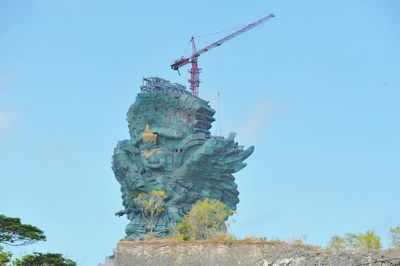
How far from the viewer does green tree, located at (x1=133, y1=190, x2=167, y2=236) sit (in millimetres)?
79750

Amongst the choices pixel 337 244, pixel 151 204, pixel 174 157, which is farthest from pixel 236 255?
pixel 174 157

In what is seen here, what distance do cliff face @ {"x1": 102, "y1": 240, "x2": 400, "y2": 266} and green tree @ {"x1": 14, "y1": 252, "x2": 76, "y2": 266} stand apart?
46.5 ft

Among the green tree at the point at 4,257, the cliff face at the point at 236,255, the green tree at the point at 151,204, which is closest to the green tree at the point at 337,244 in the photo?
the cliff face at the point at 236,255

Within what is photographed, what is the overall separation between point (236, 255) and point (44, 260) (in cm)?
1690

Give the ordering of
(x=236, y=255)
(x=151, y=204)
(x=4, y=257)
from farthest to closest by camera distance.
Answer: (x=151, y=204) < (x=4, y=257) < (x=236, y=255)

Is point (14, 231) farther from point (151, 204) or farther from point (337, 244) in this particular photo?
point (151, 204)

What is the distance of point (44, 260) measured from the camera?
104 feet

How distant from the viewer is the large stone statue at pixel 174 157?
83.6 metres

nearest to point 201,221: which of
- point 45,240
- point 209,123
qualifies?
point 45,240

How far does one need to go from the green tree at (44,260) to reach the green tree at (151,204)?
44362 millimetres

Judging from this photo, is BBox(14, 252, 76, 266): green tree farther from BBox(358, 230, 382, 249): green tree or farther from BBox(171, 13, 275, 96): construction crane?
BBox(171, 13, 275, 96): construction crane

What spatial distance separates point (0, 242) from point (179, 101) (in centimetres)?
5478

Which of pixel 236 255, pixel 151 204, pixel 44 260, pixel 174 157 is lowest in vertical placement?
pixel 236 255

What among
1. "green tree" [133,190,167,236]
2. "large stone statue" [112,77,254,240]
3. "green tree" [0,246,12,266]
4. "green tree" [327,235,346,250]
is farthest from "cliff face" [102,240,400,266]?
"large stone statue" [112,77,254,240]
